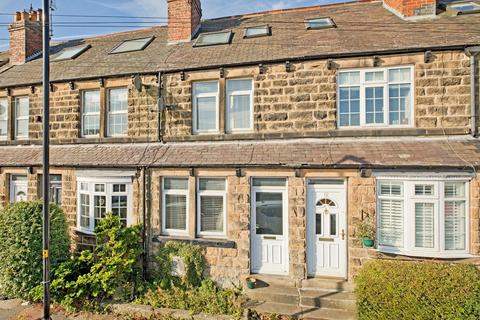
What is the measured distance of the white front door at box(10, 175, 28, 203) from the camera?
10266 millimetres

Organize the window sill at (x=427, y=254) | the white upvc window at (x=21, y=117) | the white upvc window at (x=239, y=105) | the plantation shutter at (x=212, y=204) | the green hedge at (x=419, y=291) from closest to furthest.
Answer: the green hedge at (x=419, y=291) → the window sill at (x=427, y=254) → the plantation shutter at (x=212, y=204) → the white upvc window at (x=239, y=105) → the white upvc window at (x=21, y=117)

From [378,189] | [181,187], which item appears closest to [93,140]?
[181,187]

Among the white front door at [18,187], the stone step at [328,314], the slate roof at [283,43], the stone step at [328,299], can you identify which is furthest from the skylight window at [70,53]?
the stone step at [328,314]

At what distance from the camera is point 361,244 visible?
718 cm

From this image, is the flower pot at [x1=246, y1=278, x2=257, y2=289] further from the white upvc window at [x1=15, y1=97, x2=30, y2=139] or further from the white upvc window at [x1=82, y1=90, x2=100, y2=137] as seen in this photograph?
the white upvc window at [x1=15, y1=97, x2=30, y2=139]

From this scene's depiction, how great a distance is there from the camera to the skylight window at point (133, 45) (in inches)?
432

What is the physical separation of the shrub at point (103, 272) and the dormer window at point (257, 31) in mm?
7224

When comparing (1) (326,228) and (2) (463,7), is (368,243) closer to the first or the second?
(1) (326,228)

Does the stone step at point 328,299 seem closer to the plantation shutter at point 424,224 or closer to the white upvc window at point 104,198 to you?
the plantation shutter at point 424,224

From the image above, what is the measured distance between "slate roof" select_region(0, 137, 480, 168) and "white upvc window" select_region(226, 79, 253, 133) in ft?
2.08

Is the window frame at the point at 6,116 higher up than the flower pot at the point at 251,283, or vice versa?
the window frame at the point at 6,116

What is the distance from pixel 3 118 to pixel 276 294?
1165 centimetres

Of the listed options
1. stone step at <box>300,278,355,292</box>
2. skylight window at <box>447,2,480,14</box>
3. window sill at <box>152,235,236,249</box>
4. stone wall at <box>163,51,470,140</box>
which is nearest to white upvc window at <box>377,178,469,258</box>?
stone step at <box>300,278,355,292</box>

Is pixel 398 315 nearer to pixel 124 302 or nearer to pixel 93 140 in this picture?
pixel 124 302
